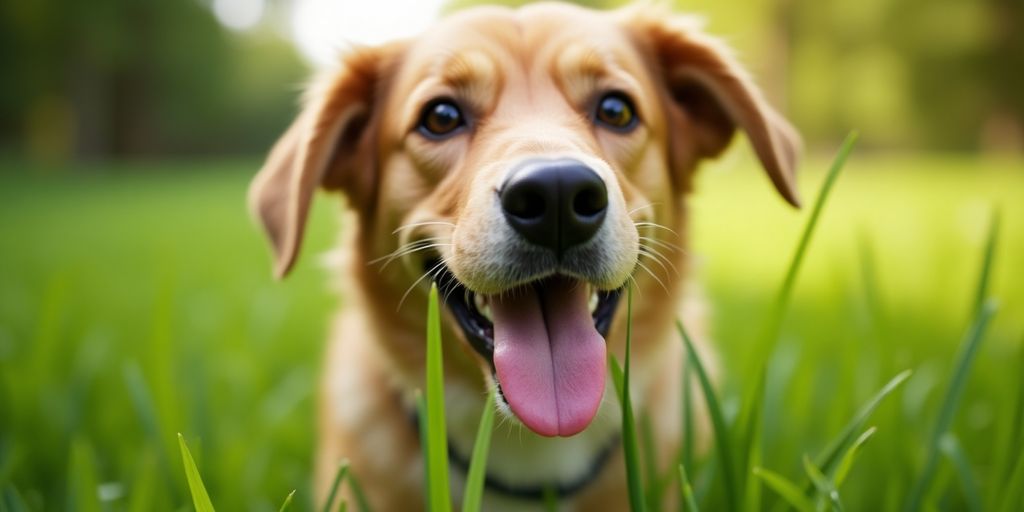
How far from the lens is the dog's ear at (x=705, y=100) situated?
8.24 ft

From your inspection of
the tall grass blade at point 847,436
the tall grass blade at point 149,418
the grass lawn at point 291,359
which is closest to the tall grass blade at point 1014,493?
the grass lawn at point 291,359

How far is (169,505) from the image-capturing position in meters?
2.09

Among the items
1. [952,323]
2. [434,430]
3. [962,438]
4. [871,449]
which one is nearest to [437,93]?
[434,430]

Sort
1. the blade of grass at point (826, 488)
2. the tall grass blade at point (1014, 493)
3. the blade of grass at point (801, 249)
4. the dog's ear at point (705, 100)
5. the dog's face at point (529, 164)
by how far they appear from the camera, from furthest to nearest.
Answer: the dog's ear at point (705, 100)
the dog's face at point (529, 164)
the blade of grass at point (801, 249)
the tall grass blade at point (1014, 493)
the blade of grass at point (826, 488)

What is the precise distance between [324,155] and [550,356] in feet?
3.58

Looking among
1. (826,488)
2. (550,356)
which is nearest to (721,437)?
(826,488)

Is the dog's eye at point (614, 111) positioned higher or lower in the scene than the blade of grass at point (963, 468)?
higher

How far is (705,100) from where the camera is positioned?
2.79 metres

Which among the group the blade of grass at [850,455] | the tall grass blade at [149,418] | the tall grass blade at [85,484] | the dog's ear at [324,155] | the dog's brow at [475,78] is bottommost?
the tall grass blade at [149,418]

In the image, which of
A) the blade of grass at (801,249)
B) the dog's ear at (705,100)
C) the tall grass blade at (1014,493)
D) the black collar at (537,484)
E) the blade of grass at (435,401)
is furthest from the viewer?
the dog's ear at (705,100)

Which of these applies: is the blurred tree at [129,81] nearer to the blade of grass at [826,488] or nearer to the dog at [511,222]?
the dog at [511,222]

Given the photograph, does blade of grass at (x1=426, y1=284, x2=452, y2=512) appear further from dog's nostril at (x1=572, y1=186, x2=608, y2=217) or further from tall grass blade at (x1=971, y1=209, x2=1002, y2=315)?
tall grass blade at (x1=971, y1=209, x2=1002, y2=315)

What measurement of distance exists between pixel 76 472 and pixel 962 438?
2868 mm

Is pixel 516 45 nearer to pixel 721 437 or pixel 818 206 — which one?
pixel 818 206
